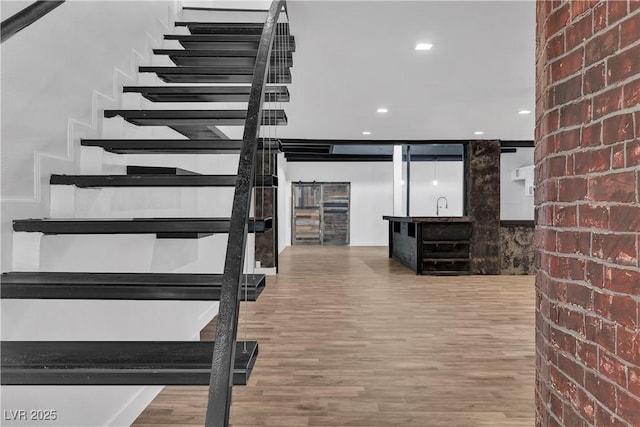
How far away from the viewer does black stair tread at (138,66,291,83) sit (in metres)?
2.64

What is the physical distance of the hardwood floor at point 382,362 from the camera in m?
2.43

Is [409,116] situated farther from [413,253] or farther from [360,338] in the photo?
[360,338]

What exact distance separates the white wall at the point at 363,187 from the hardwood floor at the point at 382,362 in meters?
7.63

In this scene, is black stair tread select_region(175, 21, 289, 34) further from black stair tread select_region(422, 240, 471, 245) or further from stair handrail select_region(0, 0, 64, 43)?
black stair tread select_region(422, 240, 471, 245)

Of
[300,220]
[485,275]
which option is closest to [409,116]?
[485,275]

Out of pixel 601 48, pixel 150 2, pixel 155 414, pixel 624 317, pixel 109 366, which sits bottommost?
pixel 155 414

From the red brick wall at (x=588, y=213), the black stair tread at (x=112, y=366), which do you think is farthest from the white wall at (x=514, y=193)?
the black stair tread at (x=112, y=366)

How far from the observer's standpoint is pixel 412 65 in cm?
411

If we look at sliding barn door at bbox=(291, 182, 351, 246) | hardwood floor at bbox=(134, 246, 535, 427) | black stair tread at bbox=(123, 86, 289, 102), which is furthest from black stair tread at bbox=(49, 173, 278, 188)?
sliding barn door at bbox=(291, 182, 351, 246)

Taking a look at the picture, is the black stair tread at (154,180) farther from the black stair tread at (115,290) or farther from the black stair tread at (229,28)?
the black stair tread at (229,28)

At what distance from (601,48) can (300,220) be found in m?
12.7

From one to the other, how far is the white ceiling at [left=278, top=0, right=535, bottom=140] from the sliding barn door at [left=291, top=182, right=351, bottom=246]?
260 inches

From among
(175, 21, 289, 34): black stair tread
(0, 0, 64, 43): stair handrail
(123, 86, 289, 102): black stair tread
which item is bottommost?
(0, 0, 64, 43): stair handrail

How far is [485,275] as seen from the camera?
25.6ft
